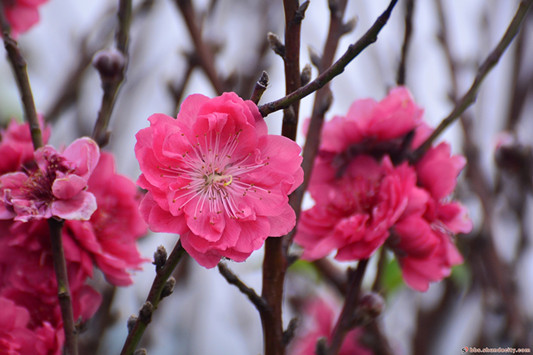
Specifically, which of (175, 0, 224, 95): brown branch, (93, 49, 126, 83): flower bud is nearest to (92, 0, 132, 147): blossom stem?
(93, 49, 126, 83): flower bud

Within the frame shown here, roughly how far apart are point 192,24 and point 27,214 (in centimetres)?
70

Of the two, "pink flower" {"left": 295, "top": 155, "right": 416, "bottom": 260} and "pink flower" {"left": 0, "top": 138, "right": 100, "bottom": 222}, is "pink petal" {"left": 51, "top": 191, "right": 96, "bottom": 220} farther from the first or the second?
"pink flower" {"left": 295, "top": 155, "right": 416, "bottom": 260}

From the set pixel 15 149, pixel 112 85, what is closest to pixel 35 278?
pixel 15 149

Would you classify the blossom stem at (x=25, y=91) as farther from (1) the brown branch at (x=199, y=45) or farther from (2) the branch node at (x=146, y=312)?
(1) the brown branch at (x=199, y=45)

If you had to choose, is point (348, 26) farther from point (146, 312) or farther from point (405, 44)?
point (146, 312)

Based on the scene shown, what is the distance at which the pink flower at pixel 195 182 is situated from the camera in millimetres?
559

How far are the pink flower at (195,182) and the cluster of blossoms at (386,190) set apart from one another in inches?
5.9

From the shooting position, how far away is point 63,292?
58 cm

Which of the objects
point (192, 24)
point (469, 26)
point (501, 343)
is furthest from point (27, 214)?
point (469, 26)

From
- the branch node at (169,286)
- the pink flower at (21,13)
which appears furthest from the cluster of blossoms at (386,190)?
the pink flower at (21,13)

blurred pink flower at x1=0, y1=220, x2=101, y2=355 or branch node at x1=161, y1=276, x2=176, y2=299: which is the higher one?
blurred pink flower at x1=0, y1=220, x2=101, y2=355

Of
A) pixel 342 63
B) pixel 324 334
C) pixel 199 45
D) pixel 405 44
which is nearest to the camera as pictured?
pixel 342 63

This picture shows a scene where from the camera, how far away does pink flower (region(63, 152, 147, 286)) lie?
2.17 feet

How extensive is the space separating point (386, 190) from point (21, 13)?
2.35 feet
